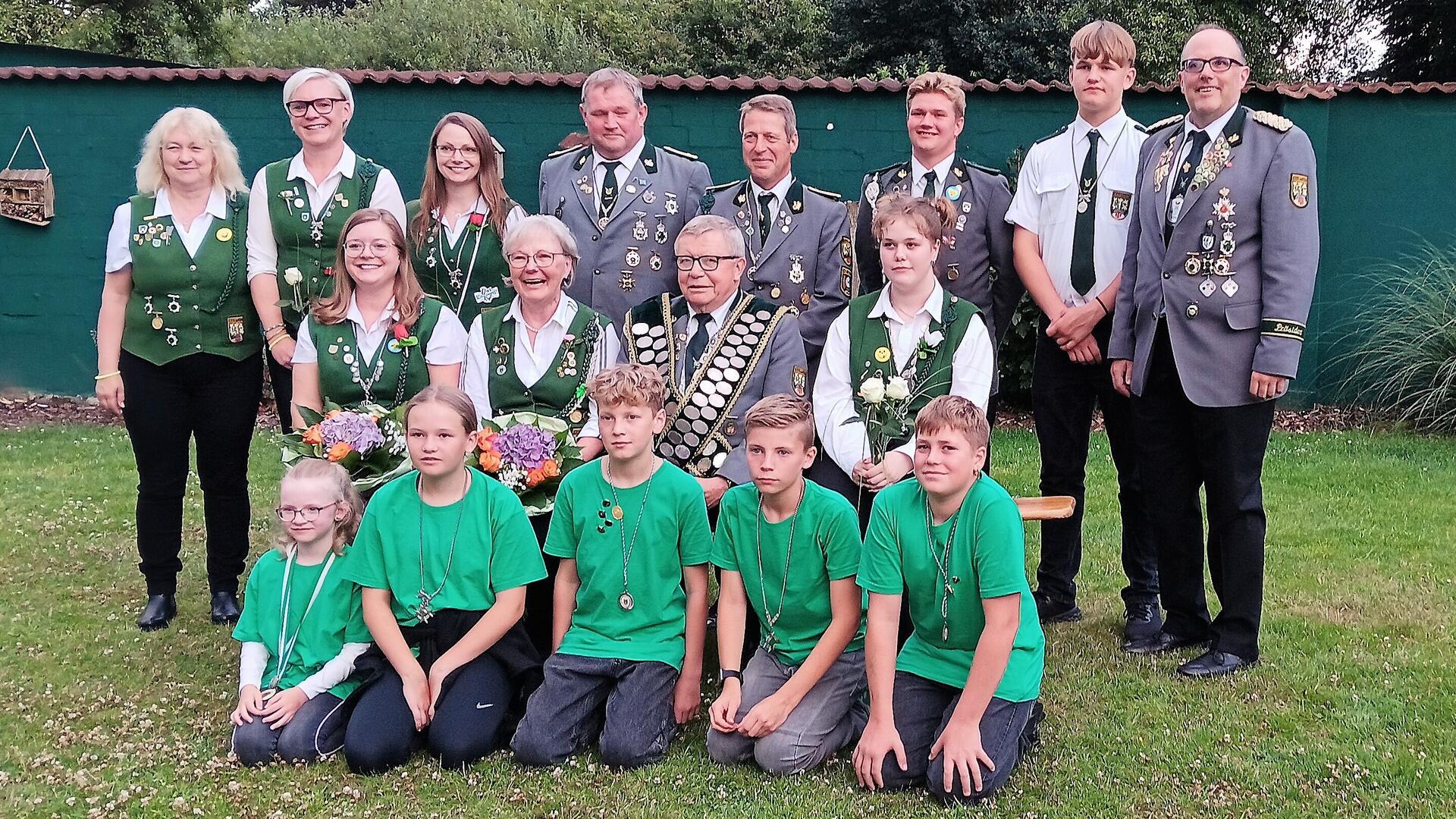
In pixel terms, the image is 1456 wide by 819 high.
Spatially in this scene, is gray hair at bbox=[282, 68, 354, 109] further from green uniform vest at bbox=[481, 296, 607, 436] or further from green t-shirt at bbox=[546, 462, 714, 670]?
green t-shirt at bbox=[546, 462, 714, 670]

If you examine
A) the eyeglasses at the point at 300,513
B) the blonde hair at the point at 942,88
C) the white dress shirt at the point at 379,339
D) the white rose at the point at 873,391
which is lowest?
the eyeglasses at the point at 300,513

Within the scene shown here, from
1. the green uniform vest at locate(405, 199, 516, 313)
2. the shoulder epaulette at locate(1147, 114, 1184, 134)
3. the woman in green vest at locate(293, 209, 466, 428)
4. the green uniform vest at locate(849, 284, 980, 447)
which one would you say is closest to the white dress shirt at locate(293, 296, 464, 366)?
the woman in green vest at locate(293, 209, 466, 428)

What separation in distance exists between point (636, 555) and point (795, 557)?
44 cm

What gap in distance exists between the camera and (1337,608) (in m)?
4.43

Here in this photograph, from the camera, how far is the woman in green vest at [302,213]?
397 centimetres

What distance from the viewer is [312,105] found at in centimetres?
395

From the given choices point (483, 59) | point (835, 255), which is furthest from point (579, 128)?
point (483, 59)

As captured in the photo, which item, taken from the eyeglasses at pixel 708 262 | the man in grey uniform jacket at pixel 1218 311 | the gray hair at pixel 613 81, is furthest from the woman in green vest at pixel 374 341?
the man in grey uniform jacket at pixel 1218 311

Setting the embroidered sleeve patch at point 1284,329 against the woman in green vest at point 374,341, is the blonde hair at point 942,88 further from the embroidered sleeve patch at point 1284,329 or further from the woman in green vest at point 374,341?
the woman in green vest at point 374,341

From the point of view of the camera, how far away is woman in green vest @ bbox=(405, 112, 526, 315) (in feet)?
13.4

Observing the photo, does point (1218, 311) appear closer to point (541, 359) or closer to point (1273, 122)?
point (1273, 122)

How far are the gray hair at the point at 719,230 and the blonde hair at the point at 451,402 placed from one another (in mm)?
853

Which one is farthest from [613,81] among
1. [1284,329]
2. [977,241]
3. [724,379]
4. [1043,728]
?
[1043,728]

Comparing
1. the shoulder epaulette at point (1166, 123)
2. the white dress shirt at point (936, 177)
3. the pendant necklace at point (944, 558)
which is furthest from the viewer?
the white dress shirt at point (936, 177)
